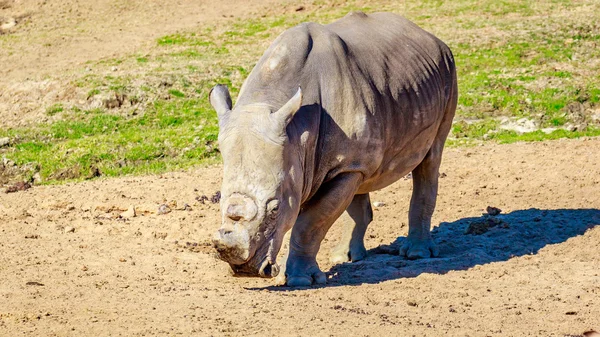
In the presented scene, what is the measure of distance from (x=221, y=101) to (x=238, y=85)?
9386 mm

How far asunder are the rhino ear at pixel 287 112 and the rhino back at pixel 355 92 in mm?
217

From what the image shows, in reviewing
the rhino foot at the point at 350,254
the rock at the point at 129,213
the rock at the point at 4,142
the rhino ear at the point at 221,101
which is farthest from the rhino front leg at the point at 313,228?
the rock at the point at 4,142

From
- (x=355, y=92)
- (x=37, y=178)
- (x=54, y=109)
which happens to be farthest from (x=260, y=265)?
(x=54, y=109)

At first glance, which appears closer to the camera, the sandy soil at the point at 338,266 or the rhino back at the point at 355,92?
the sandy soil at the point at 338,266

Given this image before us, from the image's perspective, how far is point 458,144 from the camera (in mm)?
14359

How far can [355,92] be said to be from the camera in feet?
28.2

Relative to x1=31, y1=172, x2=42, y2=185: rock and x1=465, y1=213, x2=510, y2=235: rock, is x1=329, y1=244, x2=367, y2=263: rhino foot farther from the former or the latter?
x1=31, y1=172, x2=42, y2=185: rock

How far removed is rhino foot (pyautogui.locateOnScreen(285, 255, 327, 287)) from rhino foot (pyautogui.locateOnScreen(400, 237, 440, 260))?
1.63m

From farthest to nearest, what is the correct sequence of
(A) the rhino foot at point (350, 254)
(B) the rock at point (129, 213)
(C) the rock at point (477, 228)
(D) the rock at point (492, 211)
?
(B) the rock at point (129, 213)
(D) the rock at point (492, 211)
(C) the rock at point (477, 228)
(A) the rhino foot at point (350, 254)

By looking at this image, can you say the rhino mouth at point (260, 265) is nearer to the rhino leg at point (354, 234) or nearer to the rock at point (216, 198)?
the rhino leg at point (354, 234)

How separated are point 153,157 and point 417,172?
519cm

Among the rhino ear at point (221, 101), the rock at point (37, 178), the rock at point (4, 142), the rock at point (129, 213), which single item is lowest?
the rock at point (4, 142)

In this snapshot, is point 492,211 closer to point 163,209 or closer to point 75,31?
point 163,209

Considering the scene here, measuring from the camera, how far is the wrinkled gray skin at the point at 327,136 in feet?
25.1
